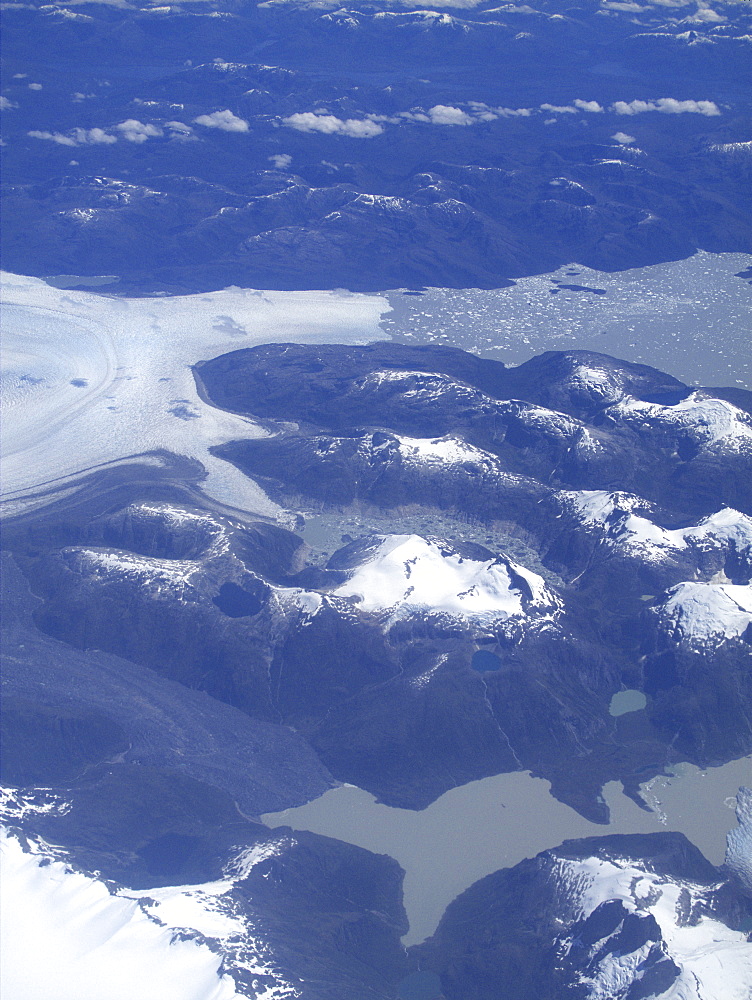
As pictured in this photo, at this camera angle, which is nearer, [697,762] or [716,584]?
[697,762]

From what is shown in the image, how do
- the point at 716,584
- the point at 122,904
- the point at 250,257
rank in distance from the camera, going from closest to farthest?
the point at 122,904, the point at 716,584, the point at 250,257

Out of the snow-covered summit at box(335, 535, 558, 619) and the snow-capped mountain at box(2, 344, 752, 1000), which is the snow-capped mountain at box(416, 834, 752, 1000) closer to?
the snow-capped mountain at box(2, 344, 752, 1000)

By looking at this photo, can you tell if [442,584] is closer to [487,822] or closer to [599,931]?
[487,822]

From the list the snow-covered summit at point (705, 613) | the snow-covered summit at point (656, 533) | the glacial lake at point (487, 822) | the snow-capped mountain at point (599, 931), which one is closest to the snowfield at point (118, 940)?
the glacial lake at point (487, 822)

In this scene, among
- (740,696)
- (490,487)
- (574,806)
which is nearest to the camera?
(574,806)

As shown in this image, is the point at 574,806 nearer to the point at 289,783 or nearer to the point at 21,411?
the point at 289,783

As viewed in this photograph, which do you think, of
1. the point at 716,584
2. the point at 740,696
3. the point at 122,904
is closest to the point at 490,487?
the point at 716,584
